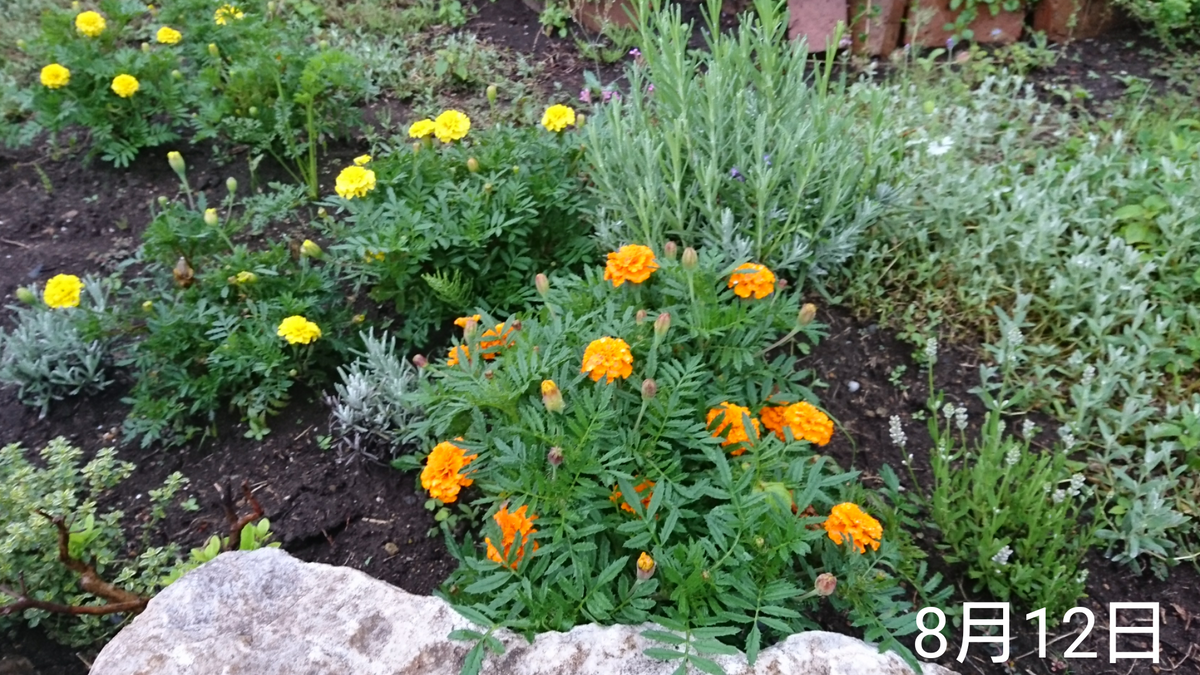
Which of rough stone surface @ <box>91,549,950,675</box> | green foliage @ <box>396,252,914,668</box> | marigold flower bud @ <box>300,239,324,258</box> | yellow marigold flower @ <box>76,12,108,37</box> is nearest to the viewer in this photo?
rough stone surface @ <box>91,549,950,675</box>

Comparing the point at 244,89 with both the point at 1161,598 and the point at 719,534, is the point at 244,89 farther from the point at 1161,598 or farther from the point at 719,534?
the point at 1161,598

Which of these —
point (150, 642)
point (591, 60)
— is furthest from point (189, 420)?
point (591, 60)

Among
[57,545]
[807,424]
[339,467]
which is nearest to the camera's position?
[807,424]

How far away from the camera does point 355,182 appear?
2430 mm

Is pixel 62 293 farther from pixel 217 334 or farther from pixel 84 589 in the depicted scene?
pixel 84 589

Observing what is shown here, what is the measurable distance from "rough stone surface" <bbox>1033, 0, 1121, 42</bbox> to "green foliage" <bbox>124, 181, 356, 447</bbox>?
12.4ft

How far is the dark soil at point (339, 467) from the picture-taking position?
1.98 metres

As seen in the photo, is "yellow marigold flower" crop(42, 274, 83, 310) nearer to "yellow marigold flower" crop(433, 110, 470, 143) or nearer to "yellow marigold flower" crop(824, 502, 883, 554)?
"yellow marigold flower" crop(433, 110, 470, 143)

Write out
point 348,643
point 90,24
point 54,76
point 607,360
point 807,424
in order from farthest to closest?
1. point 90,24
2. point 54,76
3. point 807,424
4. point 607,360
5. point 348,643

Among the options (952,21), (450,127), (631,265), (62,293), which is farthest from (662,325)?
(952,21)

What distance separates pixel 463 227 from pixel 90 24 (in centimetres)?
197

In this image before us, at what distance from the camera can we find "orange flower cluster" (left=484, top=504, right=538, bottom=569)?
63.5 inches

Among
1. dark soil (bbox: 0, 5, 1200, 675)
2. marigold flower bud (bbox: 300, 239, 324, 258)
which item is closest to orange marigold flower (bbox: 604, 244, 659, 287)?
dark soil (bbox: 0, 5, 1200, 675)

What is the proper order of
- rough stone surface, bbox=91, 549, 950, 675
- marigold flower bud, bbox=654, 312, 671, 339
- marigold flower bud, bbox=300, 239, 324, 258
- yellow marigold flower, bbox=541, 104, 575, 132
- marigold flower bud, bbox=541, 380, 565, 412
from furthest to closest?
yellow marigold flower, bbox=541, 104, 575, 132 < marigold flower bud, bbox=300, 239, 324, 258 < marigold flower bud, bbox=654, 312, 671, 339 < marigold flower bud, bbox=541, 380, 565, 412 < rough stone surface, bbox=91, 549, 950, 675
